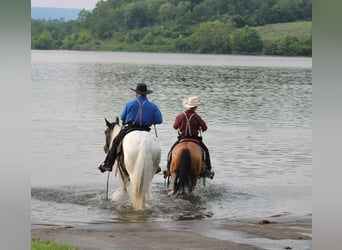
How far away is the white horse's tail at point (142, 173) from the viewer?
31.3 feet

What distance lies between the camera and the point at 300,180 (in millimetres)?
13445

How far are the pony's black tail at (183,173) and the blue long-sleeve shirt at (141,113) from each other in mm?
593

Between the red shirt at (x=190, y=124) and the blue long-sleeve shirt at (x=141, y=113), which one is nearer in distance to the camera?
the blue long-sleeve shirt at (x=141, y=113)

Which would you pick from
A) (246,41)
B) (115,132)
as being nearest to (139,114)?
(115,132)

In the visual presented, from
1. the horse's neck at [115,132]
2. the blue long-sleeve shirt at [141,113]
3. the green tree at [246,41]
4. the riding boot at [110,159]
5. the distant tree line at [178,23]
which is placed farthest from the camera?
the green tree at [246,41]

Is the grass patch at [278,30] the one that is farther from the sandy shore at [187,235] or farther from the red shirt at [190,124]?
the sandy shore at [187,235]

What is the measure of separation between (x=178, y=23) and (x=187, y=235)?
2.60m

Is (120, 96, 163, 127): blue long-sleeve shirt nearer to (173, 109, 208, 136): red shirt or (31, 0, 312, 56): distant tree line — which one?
(173, 109, 208, 136): red shirt

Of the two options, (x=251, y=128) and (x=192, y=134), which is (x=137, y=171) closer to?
(x=192, y=134)

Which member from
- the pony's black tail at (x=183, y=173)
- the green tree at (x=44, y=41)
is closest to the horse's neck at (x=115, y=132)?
the pony's black tail at (x=183, y=173)

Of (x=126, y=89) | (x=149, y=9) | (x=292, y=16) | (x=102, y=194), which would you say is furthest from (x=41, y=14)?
(x=126, y=89)

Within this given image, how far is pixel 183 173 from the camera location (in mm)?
10516

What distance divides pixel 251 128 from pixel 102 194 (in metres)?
7.41
